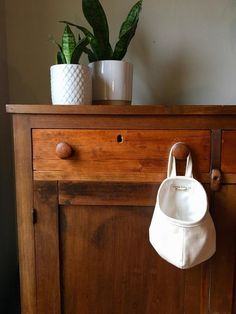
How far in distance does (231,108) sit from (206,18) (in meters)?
0.67

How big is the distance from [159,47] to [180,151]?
2.18 ft

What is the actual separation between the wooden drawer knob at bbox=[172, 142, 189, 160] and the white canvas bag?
0.6 inches

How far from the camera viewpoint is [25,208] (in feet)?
2.47

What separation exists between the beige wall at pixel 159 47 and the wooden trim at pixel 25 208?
20.6 inches

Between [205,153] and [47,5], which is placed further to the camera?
[47,5]

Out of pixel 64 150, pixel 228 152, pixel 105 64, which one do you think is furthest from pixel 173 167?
pixel 105 64

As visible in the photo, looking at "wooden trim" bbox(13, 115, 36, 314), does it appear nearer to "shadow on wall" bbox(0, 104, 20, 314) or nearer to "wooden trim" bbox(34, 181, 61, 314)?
"wooden trim" bbox(34, 181, 61, 314)

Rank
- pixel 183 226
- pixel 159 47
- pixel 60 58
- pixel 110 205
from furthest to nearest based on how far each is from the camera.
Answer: pixel 159 47
pixel 60 58
pixel 110 205
pixel 183 226

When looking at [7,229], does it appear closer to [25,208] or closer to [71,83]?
[25,208]

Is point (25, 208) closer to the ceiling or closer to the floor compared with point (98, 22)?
closer to the floor

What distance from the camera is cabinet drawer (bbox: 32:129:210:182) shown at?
720mm

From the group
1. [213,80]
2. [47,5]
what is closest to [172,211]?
[213,80]

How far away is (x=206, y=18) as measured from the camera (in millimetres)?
1140

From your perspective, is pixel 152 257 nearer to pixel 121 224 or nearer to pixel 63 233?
pixel 121 224
